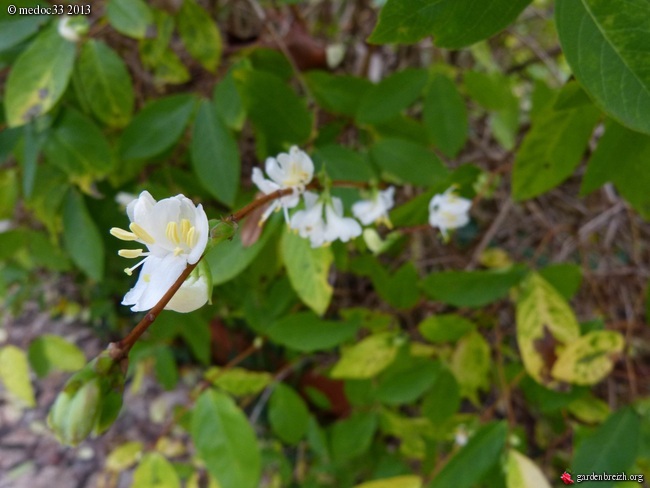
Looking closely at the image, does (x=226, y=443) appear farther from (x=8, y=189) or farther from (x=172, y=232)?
(x=8, y=189)

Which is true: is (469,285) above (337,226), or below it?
below

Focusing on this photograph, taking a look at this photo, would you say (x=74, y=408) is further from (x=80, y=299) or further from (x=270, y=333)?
(x=80, y=299)

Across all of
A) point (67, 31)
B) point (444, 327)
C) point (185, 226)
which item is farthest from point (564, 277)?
point (67, 31)

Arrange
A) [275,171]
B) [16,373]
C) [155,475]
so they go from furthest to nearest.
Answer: [16,373]
[155,475]
[275,171]

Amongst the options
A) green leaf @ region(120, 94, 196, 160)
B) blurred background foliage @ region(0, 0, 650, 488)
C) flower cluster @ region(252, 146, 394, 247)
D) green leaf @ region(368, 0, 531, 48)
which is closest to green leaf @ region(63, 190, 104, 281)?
blurred background foliage @ region(0, 0, 650, 488)

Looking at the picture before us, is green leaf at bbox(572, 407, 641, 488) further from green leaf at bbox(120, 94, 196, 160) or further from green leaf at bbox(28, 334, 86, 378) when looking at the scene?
green leaf at bbox(28, 334, 86, 378)

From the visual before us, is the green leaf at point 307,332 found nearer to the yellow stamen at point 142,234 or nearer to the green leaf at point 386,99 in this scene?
the green leaf at point 386,99
